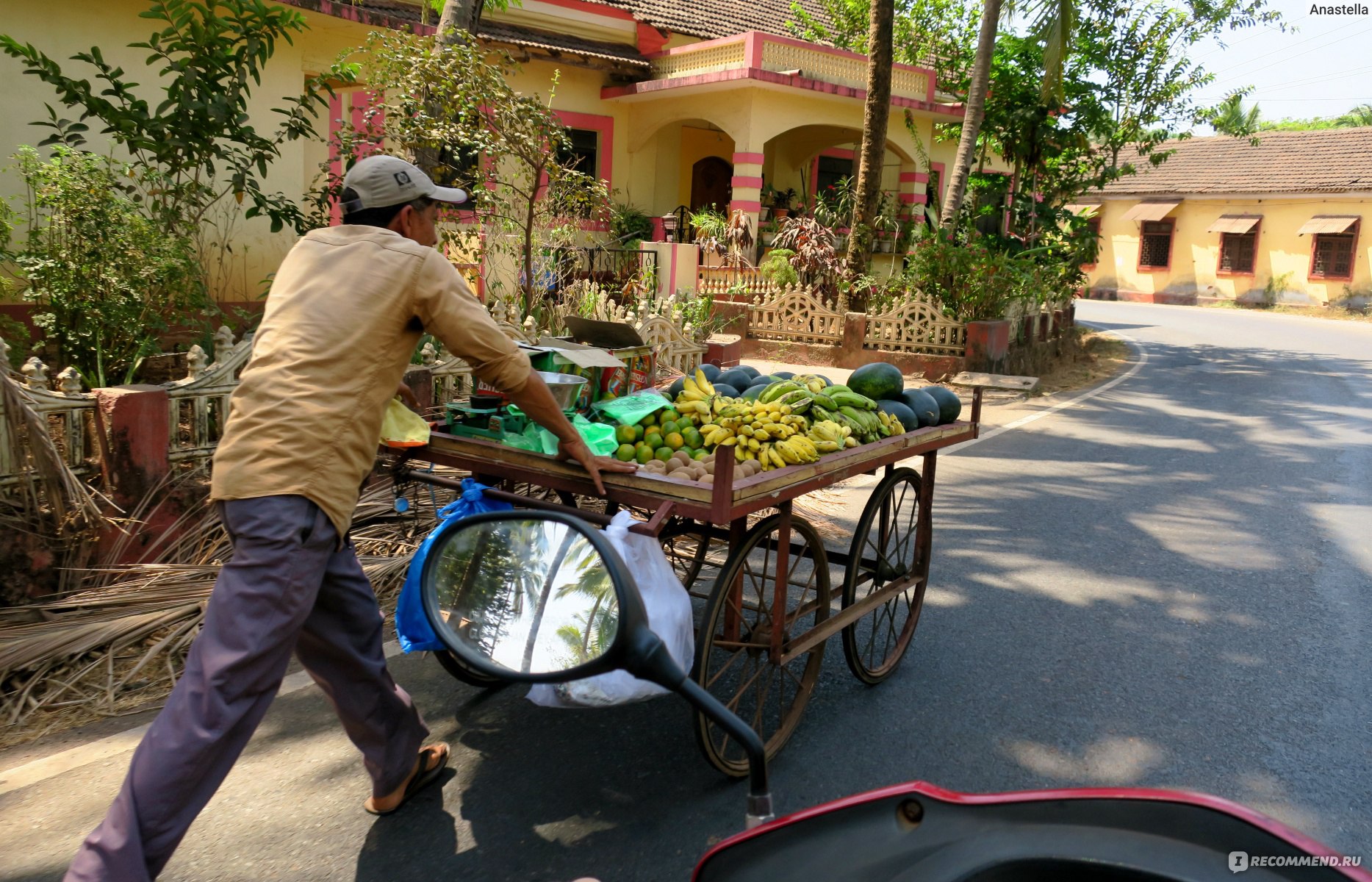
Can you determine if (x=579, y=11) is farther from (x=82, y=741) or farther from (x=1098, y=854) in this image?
(x=1098, y=854)

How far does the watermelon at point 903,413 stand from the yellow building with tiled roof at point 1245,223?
32.4 meters

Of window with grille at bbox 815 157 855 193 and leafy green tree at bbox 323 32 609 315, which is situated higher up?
window with grille at bbox 815 157 855 193

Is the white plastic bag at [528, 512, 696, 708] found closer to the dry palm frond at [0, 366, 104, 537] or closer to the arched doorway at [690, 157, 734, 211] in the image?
the dry palm frond at [0, 366, 104, 537]

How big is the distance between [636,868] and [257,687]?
1.25 metres

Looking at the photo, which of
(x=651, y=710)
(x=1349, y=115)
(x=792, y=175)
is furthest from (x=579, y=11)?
(x=1349, y=115)

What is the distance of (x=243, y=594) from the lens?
256 cm

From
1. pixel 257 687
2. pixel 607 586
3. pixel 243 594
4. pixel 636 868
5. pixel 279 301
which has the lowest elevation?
pixel 636 868

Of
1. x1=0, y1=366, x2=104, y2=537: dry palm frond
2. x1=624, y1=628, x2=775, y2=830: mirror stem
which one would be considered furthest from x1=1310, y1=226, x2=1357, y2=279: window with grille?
x1=624, y1=628, x2=775, y2=830: mirror stem

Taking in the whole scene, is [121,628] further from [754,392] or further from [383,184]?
[754,392]

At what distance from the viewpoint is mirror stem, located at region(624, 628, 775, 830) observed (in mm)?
1493

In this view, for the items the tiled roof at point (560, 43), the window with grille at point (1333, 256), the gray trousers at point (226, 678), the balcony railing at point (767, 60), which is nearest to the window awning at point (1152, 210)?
the window with grille at point (1333, 256)

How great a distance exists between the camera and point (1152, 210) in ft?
124

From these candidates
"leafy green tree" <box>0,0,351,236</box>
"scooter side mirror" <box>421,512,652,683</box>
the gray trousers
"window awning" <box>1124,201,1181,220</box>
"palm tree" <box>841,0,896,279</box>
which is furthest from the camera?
"window awning" <box>1124,201,1181,220</box>

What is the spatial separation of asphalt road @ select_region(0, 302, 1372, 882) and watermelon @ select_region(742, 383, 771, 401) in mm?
1308
